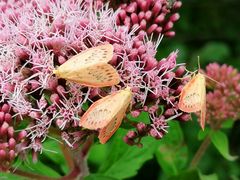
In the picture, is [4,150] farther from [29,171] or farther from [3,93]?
[29,171]

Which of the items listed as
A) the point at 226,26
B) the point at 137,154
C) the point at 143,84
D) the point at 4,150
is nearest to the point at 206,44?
the point at 226,26

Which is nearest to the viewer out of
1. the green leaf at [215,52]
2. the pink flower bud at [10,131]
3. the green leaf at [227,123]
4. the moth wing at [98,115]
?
the moth wing at [98,115]

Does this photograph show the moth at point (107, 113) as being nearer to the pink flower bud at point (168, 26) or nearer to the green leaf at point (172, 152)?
the pink flower bud at point (168, 26)

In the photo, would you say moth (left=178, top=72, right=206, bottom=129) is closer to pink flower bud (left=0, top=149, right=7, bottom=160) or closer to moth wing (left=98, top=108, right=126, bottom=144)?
moth wing (left=98, top=108, right=126, bottom=144)

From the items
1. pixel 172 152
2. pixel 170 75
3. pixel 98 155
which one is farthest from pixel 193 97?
pixel 98 155

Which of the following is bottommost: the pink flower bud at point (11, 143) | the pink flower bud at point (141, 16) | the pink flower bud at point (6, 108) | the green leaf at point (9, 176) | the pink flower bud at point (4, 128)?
the green leaf at point (9, 176)

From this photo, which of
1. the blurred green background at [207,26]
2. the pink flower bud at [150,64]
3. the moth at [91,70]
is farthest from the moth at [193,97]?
the blurred green background at [207,26]

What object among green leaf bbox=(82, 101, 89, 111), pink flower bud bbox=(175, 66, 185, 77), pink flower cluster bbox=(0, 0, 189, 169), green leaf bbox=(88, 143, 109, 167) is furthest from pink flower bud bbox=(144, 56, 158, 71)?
green leaf bbox=(88, 143, 109, 167)
